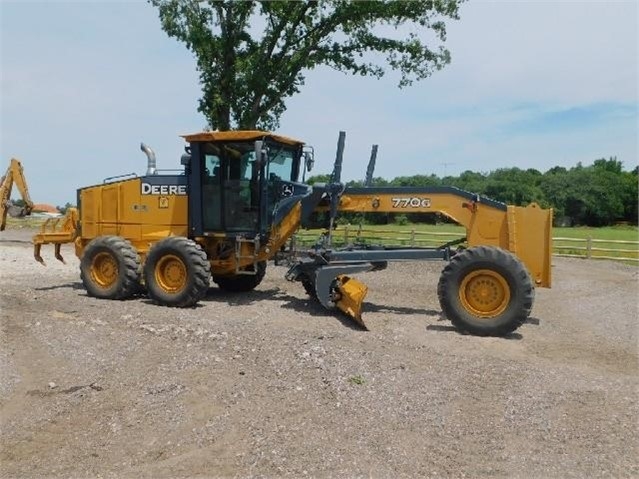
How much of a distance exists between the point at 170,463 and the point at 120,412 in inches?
43.6

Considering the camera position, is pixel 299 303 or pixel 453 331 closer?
pixel 453 331

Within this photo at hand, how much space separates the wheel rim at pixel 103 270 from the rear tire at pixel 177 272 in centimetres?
93

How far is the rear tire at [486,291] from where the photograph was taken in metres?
8.41

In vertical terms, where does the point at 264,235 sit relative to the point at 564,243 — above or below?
above

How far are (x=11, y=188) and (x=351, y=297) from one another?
10.4 meters

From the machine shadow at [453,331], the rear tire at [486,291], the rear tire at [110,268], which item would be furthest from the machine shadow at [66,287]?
the rear tire at [486,291]

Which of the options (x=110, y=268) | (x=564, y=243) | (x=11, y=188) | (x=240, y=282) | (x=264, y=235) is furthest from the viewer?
(x=564, y=243)

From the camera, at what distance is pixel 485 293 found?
28.5ft

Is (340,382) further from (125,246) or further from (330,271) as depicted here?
(125,246)

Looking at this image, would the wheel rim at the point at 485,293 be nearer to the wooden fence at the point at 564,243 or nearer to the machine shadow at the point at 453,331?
the machine shadow at the point at 453,331

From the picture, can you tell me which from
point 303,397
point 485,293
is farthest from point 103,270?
point 303,397

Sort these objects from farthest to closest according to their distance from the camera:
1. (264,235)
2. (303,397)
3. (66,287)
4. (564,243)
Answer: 1. (564,243)
2. (66,287)
3. (264,235)
4. (303,397)

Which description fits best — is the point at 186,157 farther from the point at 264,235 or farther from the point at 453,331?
the point at 453,331

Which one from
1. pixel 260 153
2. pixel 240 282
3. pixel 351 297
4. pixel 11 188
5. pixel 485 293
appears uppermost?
pixel 260 153
